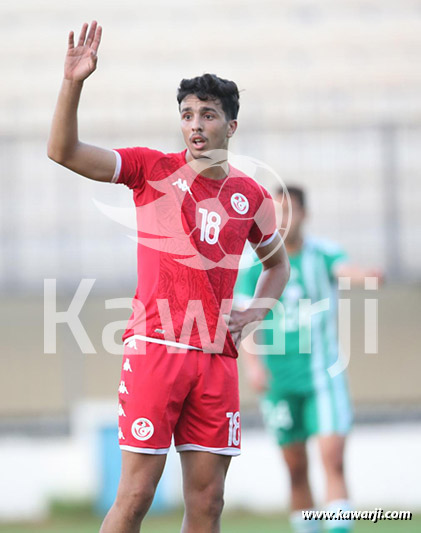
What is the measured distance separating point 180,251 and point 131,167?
0.37m

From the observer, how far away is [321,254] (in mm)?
6102

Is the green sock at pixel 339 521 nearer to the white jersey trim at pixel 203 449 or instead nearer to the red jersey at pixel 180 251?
the white jersey trim at pixel 203 449

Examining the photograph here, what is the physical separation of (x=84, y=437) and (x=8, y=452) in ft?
2.05

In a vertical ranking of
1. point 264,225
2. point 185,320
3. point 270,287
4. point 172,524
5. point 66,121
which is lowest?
point 172,524

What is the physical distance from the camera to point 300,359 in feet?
19.7

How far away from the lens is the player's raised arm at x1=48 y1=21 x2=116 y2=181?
Result: 3.38 meters

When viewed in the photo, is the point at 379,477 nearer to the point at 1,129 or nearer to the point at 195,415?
the point at 195,415

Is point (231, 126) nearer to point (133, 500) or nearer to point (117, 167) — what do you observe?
point (117, 167)

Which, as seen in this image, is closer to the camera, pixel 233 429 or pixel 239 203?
pixel 233 429

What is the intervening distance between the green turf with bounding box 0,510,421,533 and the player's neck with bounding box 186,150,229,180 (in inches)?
155

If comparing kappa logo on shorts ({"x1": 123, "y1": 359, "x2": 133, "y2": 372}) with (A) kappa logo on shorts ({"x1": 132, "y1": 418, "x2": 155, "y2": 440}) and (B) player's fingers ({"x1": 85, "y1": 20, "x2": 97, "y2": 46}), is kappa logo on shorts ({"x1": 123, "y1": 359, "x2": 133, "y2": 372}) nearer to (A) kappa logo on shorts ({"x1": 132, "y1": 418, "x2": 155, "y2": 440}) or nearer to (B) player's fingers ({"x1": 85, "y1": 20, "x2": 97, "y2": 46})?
(A) kappa logo on shorts ({"x1": 132, "y1": 418, "x2": 155, "y2": 440})

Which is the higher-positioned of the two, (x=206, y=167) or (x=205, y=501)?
(x=206, y=167)

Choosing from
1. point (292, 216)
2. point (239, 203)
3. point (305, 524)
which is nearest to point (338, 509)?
point (305, 524)

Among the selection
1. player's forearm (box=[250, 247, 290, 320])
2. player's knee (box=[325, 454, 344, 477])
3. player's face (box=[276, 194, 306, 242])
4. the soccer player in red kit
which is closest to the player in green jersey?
player's face (box=[276, 194, 306, 242])
